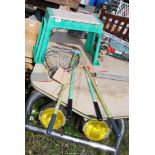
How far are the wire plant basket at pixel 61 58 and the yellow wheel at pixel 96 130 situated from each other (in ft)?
1.84

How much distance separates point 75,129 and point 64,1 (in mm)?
2848

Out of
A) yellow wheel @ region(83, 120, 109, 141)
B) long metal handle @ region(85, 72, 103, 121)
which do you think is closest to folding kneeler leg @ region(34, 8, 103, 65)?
long metal handle @ region(85, 72, 103, 121)

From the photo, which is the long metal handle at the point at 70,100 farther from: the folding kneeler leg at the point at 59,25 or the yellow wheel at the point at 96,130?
the folding kneeler leg at the point at 59,25

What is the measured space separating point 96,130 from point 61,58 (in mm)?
923

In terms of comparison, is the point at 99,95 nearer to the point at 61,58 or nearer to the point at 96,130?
the point at 96,130

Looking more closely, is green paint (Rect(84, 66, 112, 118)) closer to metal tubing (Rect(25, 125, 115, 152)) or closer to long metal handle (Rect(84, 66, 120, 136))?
long metal handle (Rect(84, 66, 120, 136))

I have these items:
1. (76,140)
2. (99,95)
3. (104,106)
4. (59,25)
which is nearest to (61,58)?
(59,25)

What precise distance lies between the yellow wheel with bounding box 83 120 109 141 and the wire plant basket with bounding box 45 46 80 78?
0.56 meters

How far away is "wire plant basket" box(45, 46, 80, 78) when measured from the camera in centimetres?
267

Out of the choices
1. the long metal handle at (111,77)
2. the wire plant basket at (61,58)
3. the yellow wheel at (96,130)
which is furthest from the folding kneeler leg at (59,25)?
the yellow wheel at (96,130)

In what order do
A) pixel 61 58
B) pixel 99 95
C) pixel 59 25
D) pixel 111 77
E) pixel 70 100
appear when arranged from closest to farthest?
pixel 70 100 < pixel 99 95 < pixel 59 25 < pixel 111 77 < pixel 61 58

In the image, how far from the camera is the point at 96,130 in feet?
7.61

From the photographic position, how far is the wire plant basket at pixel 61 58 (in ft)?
8.77
